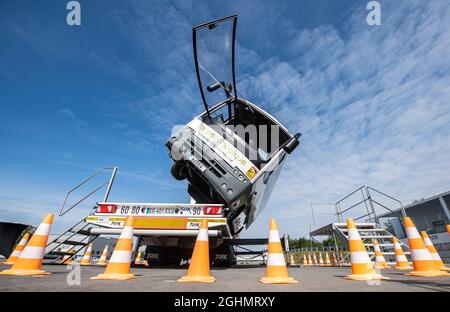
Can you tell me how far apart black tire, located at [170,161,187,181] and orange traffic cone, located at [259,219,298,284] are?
3239 mm

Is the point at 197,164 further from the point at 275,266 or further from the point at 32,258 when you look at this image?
the point at 32,258

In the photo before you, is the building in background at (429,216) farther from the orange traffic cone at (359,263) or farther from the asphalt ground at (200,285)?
the asphalt ground at (200,285)

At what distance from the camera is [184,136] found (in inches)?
199

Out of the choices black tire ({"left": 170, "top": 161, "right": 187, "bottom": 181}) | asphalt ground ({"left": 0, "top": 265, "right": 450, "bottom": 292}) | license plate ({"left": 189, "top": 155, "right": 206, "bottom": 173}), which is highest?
black tire ({"left": 170, "top": 161, "right": 187, "bottom": 181})

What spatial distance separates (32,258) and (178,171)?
330 centimetres

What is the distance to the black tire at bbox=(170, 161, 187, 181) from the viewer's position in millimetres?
5418

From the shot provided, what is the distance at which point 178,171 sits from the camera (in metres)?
5.61

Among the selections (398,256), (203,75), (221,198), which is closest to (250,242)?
(221,198)

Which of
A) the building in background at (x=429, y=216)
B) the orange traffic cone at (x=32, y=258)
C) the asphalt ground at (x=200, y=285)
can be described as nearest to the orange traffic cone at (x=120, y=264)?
the asphalt ground at (x=200, y=285)

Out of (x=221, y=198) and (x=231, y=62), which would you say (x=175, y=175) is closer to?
(x=221, y=198)

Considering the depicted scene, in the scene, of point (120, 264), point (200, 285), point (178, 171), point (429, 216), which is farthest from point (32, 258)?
point (429, 216)

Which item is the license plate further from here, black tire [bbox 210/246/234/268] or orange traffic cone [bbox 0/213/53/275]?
orange traffic cone [bbox 0/213/53/275]

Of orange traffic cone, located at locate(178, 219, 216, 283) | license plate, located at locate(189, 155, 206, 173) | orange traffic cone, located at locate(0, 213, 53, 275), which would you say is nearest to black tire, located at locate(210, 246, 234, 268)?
license plate, located at locate(189, 155, 206, 173)
